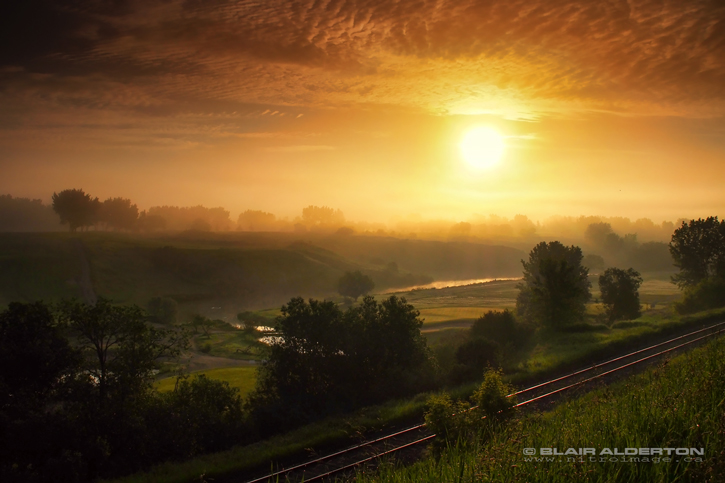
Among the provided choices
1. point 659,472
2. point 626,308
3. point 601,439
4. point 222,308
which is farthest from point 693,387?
point 222,308

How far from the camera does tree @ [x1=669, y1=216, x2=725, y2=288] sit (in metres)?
61.0

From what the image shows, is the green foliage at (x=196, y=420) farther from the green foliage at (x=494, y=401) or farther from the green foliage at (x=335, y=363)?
the green foliage at (x=494, y=401)

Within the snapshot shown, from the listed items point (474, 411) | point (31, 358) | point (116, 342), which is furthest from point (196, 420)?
point (474, 411)

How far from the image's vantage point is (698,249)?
205 ft

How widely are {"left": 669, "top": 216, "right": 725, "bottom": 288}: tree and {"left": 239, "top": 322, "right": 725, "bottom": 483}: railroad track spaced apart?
40237 mm

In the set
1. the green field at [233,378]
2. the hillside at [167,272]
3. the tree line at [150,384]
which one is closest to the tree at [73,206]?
the hillside at [167,272]

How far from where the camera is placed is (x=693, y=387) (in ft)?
24.2

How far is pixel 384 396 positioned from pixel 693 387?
2213 cm

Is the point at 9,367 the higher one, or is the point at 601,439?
the point at 601,439

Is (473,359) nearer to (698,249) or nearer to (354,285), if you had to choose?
(698,249)

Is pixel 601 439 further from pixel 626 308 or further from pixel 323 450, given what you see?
pixel 626 308

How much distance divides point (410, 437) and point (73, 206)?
7192 inches

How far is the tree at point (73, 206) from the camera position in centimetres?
15938

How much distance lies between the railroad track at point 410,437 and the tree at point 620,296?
85.6 ft
